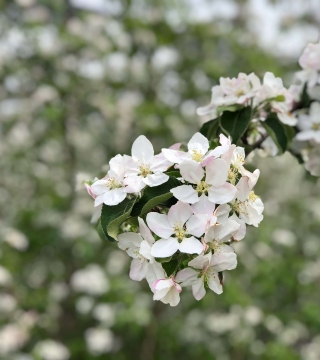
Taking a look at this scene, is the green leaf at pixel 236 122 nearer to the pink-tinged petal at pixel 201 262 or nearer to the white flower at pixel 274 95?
the white flower at pixel 274 95

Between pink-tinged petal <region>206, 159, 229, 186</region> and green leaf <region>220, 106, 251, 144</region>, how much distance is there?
0.84 ft

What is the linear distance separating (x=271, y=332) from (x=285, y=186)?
1439 millimetres

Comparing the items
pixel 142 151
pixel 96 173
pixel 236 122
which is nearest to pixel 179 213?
pixel 142 151

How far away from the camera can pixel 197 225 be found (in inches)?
20.9

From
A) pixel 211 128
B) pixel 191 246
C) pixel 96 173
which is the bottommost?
pixel 96 173

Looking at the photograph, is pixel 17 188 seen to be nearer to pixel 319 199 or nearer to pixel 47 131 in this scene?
pixel 47 131

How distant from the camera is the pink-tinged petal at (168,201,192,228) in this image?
544mm

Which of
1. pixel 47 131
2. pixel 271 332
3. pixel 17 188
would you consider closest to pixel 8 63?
pixel 47 131

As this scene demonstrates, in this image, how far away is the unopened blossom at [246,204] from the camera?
0.56m

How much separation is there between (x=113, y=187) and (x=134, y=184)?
0.03 metres

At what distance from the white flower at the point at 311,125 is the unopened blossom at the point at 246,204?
0.35 m

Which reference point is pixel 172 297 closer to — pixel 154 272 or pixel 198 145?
pixel 154 272

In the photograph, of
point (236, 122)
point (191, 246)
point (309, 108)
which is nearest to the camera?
point (191, 246)

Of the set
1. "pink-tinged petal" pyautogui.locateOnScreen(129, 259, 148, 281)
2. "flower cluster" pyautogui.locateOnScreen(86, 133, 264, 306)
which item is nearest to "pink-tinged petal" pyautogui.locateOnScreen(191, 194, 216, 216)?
"flower cluster" pyautogui.locateOnScreen(86, 133, 264, 306)
